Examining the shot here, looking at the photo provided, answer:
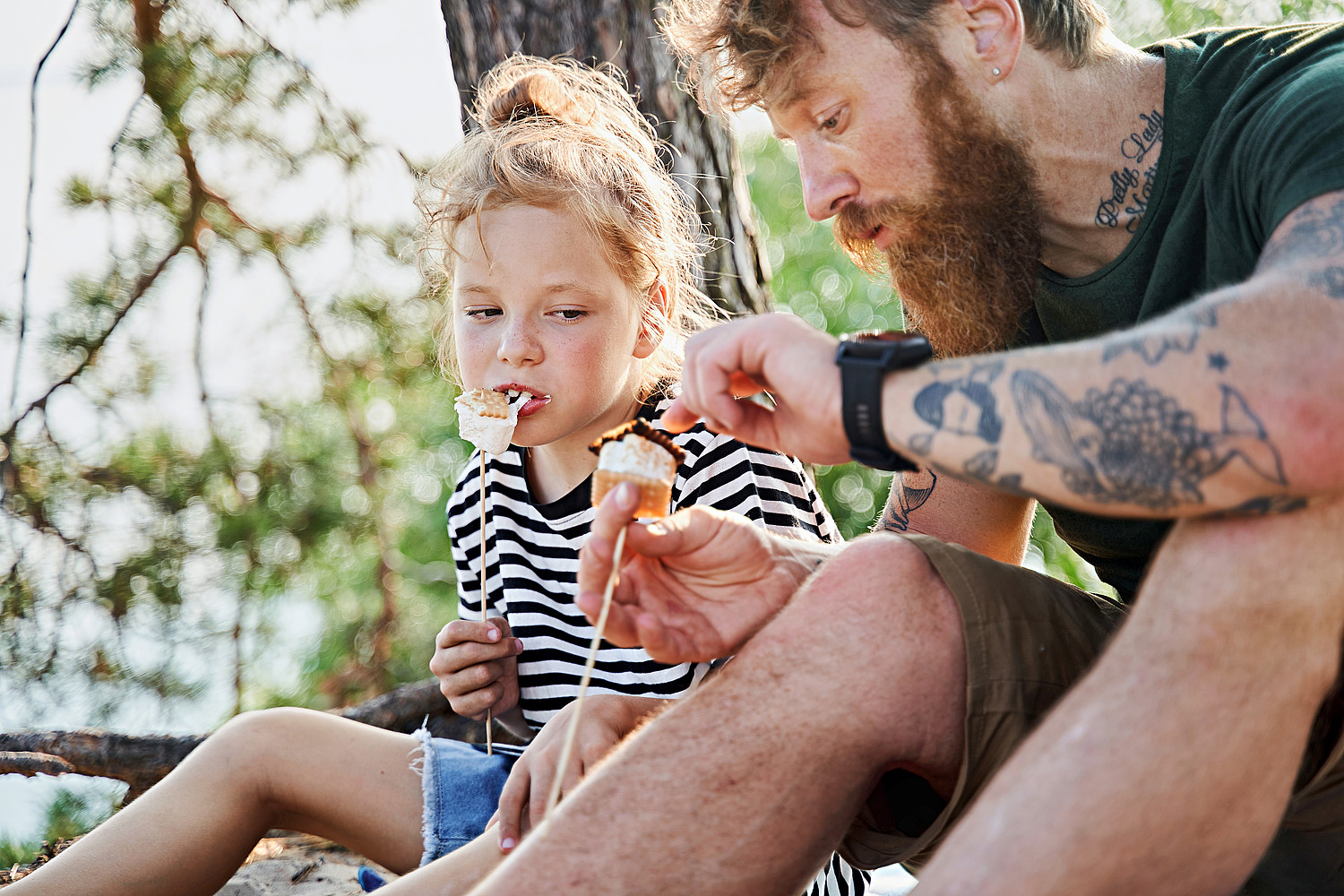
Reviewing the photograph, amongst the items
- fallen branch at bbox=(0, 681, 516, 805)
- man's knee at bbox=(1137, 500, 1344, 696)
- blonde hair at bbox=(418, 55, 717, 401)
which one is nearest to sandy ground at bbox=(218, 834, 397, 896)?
fallen branch at bbox=(0, 681, 516, 805)

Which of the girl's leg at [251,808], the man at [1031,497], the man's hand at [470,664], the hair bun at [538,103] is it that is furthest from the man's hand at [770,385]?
the hair bun at [538,103]

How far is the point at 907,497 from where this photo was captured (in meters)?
2.16

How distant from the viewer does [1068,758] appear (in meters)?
1.04

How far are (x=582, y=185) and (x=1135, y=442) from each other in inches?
53.5

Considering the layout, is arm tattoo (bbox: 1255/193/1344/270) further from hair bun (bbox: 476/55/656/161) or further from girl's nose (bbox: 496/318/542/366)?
hair bun (bbox: 476/55/656/161)

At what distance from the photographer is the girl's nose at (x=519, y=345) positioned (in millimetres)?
2023

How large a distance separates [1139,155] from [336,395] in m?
2.55

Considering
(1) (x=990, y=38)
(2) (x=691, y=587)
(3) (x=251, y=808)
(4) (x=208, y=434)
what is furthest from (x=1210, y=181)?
(4) (x=208, y=434)

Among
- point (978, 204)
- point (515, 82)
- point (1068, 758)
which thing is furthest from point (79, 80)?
point (1068, 758)

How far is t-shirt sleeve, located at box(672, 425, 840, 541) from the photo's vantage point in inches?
81.5

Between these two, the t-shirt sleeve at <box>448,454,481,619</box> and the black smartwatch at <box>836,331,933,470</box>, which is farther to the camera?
the t-shirt sleeve at <box>448,454,481,619</box>

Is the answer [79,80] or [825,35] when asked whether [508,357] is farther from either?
[79,80]

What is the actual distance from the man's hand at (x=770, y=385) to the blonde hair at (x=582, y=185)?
0.75 m

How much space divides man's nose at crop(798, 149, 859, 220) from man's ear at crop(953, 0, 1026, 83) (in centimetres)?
32
